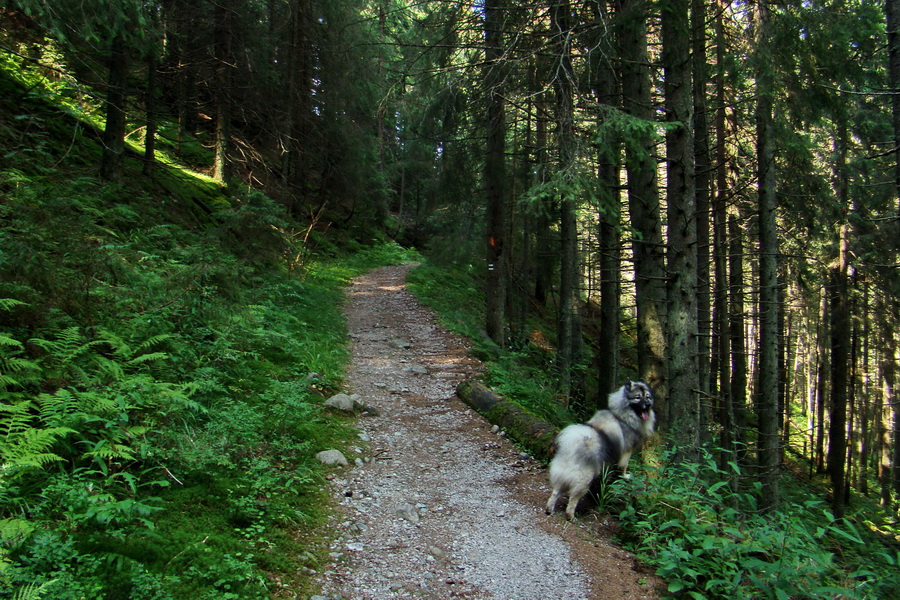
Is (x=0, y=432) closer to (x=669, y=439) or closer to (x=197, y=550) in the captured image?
(x=197, y=550)

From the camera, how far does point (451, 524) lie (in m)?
4.57

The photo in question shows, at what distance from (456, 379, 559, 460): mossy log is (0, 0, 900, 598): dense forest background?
758 millimetres

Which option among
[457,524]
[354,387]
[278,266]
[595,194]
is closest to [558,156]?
[595,194]

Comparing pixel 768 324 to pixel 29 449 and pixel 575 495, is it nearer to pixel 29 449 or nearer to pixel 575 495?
pixel 575 495

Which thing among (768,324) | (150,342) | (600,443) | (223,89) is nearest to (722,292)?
(768,324)

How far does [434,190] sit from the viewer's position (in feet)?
43.2

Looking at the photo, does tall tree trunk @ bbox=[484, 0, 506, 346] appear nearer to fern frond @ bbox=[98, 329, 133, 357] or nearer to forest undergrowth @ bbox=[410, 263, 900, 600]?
forest undergrowth @ bbox=[410, 263, 900, 600]

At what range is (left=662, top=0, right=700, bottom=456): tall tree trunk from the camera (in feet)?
18.7

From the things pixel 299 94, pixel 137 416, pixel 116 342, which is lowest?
pixel 137 416

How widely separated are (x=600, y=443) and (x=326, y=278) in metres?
13.0

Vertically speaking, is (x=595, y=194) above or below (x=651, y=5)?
below

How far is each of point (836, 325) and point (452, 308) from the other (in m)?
12.0

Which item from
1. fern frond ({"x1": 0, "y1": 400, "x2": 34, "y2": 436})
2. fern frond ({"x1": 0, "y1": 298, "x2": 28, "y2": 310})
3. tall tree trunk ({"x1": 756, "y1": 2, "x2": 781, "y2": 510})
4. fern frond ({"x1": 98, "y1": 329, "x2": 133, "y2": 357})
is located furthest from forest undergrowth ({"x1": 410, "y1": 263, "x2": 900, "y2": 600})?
fern frond ({"x1": 0, "y1": 298, "x2": 28, "y2": 310})

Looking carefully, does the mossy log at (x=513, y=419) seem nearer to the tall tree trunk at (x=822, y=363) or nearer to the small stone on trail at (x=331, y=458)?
the small stone on trail at (x=331, y=458)
